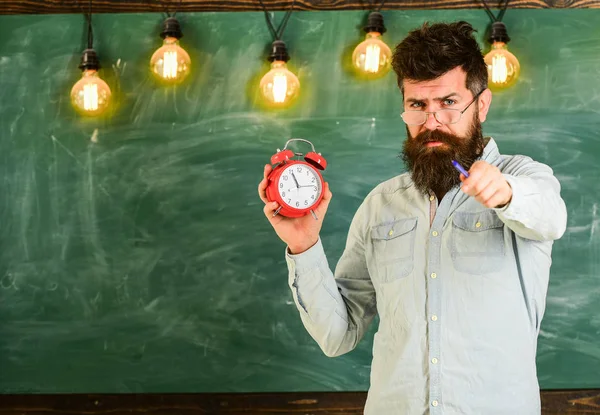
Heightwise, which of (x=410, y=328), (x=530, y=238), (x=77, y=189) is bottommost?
(x=410, y=328)

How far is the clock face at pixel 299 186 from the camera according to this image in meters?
1.97

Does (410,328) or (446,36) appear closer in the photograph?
(410,328)

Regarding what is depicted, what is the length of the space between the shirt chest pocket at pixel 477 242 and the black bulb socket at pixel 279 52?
141 centimetres

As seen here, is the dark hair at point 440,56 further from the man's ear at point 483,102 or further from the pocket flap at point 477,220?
the pocket flap at point 477,220

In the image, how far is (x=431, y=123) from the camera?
6.58 feet

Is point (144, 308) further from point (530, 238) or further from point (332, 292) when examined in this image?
point (530, 238)

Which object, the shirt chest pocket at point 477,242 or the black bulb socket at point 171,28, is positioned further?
the black bulb socket at point 171,28

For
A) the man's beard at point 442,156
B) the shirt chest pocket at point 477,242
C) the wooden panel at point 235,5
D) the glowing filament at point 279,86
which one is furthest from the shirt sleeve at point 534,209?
the wooden panel at point 235,5

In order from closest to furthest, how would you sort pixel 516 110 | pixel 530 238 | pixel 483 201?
1. pixel 483 201
2. pixel 530 238
3. pixel 516 110

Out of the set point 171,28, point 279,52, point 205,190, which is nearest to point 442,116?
point 279,52

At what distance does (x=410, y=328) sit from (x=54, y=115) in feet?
6.61

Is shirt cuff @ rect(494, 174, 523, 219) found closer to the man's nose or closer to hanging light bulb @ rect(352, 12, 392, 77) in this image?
the man's nose

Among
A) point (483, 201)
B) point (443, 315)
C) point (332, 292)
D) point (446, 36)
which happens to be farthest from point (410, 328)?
point (446, 36)

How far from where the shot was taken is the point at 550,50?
10.5 feet
